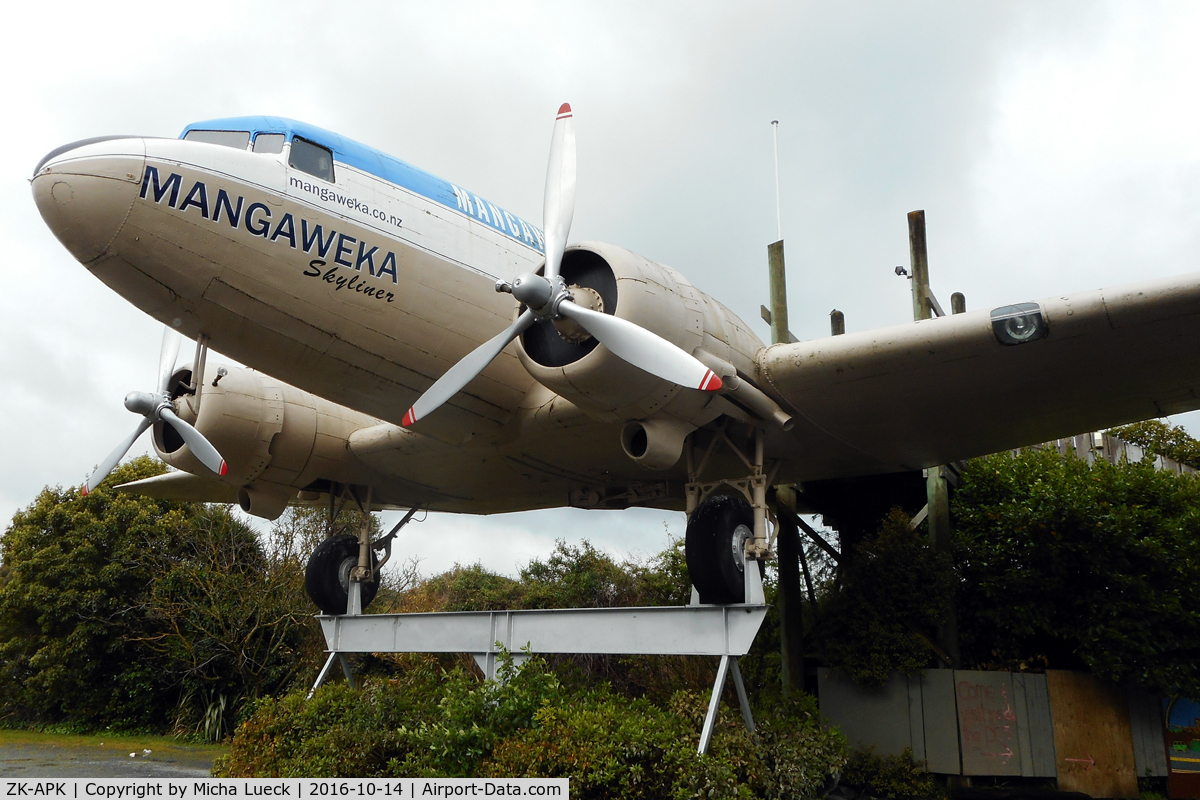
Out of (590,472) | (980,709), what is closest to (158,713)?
(590,472)

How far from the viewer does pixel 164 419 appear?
892 cm

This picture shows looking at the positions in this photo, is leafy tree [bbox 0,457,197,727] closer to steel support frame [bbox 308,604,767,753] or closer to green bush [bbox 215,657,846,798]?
steel support frame [bbox 308,604,767,753]

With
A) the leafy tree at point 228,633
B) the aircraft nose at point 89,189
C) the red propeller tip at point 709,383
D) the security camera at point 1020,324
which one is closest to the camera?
the aircraft nose at point 89,189

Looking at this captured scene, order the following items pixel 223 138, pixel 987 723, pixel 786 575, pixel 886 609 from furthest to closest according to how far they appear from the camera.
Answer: pixel 786 575 → pixel 886 609 → pixel 987 723 → pixel 223 138

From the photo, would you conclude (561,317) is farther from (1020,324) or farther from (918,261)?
(918,261)

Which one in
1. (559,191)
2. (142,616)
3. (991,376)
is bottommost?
(142,616)

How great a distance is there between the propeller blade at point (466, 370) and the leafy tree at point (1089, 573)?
25.4 feet

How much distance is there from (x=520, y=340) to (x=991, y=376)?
14.3 ft

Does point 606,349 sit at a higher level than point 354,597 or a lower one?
higher

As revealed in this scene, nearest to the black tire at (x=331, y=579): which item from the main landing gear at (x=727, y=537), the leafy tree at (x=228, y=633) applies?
the main landing gear at (x=727, y=537)

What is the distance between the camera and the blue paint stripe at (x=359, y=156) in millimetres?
7148

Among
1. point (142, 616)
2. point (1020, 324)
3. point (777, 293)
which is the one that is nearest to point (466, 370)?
point (1020, 324)

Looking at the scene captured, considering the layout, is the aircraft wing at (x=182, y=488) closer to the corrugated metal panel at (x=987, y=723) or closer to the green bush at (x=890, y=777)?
the green bush at (x=890, y=777)

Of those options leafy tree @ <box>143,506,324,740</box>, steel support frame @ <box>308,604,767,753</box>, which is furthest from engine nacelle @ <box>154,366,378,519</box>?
leafy tree @ <box>143,506,324,740</box>
